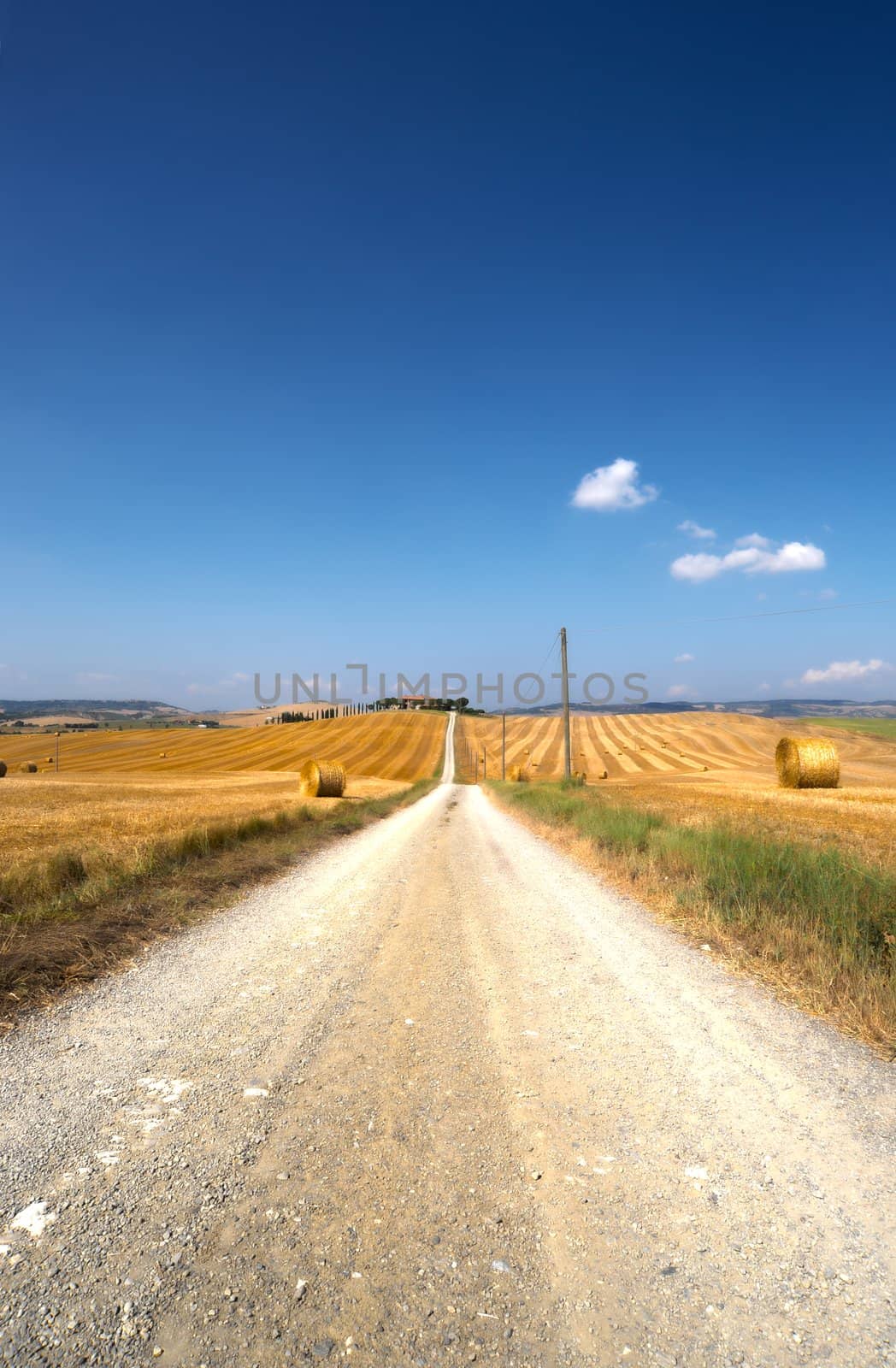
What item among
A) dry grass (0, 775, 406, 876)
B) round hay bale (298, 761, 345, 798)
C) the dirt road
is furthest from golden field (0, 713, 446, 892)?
the dirt road

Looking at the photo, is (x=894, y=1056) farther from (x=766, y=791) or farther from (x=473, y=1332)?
(x=766, y=791)

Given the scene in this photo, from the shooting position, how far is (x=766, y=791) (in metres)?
29.6

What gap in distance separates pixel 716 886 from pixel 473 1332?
774 cm

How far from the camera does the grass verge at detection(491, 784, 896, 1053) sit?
5.59 m

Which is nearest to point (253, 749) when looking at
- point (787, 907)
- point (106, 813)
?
point (106, 813)

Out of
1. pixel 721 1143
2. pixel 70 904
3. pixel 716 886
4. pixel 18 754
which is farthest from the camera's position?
pixel 18 754

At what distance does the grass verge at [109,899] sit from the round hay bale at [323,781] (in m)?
17.9

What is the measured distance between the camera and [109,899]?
8852 mm

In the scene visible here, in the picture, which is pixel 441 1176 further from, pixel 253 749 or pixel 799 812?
pixel 253 749

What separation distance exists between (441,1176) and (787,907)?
6.14m

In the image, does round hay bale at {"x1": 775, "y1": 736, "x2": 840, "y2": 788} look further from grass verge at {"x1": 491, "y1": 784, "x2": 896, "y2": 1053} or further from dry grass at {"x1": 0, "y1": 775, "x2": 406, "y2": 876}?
dry grass at {"x1": 0, "y1": 775, "x2": 406, "y2": 876}

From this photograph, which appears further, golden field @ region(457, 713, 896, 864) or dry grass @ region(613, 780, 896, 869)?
golden field @ region(457, 713, 896, 864)

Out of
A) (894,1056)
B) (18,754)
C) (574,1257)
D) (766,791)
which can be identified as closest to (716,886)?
(894,1056)

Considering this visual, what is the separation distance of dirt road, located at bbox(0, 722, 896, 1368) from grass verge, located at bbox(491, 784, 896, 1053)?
0.55 m
